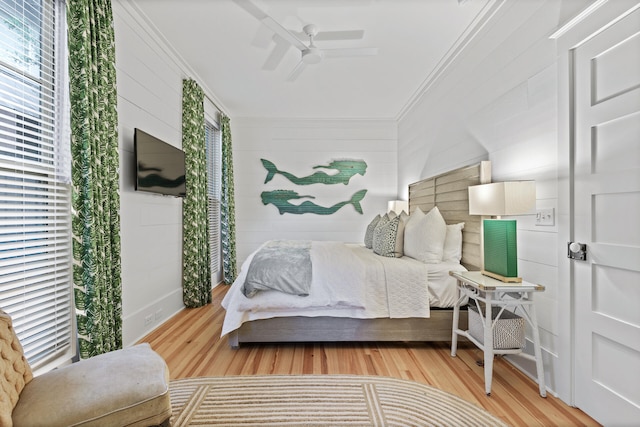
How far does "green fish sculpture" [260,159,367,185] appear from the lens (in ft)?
Answer: 17.3

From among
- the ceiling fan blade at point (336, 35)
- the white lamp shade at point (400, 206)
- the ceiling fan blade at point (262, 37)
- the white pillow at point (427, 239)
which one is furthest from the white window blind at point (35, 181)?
the white lamp shade at point (400, 206)

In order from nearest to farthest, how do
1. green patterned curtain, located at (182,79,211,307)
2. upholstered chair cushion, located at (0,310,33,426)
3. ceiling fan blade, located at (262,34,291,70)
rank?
upholstered chair cushion, located at (0,310,33,426), ceiling fan blade, located at (262,34,291,70), green patterned curtain, located at (182,79,211,307)

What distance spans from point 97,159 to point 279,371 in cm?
189

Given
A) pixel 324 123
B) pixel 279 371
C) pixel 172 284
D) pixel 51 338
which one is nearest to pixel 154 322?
pixel 172 284

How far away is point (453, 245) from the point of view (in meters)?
2.77

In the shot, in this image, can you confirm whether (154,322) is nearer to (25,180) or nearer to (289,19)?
(25,180)

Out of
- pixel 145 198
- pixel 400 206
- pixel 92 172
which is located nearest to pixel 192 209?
pixel 145 198

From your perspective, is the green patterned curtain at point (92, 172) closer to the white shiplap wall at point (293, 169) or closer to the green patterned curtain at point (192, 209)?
the green patterned curtain at point (192, 209)

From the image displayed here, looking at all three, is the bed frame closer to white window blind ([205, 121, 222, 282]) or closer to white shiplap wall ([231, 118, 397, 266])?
white window blind ([205, 121, 222, 282])

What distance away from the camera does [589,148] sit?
1630mm

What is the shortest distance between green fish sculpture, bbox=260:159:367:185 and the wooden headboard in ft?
5.89

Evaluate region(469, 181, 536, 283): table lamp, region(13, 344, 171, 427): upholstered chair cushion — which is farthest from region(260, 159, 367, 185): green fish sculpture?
region(13, 344, 171, 427): upholstered chair cushion

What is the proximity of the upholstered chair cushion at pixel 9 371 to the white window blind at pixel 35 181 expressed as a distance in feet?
1.61

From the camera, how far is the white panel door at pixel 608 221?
142 cm
